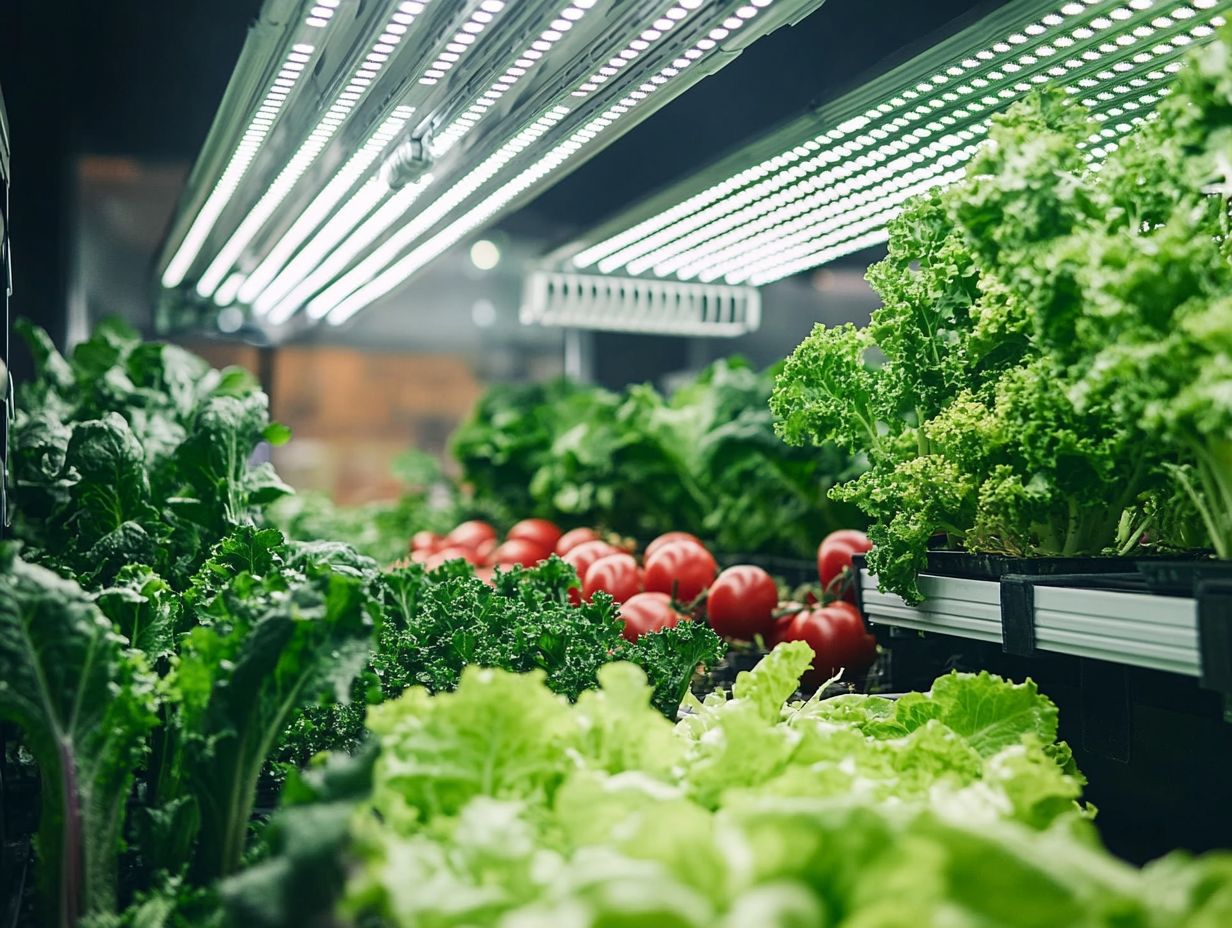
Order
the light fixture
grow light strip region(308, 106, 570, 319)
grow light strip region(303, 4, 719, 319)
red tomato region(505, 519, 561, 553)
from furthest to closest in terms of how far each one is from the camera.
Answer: the light fixture, red tomato region(505, 519, 561, 553), grow light strip region(308, 106, 570, 319), grow light strip region(303, 4, 719, 319)

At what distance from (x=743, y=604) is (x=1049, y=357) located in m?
1.43

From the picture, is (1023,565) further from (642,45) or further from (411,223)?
(411,223)

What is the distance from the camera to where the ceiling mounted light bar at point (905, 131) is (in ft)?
5.99

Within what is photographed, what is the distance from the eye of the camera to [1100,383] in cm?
153

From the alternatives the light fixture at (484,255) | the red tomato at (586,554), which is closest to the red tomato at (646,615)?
the red tomato at (586,554)

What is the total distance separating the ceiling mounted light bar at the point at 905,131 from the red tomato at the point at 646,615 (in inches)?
45.2

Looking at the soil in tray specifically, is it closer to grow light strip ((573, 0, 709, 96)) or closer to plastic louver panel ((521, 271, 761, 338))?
grow light strip ((573, 0, 709, 96))

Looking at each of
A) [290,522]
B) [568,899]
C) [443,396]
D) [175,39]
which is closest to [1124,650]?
[568,899]

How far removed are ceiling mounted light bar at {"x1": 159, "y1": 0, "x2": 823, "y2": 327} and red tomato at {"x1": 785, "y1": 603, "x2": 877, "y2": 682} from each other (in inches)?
Result: 51.6

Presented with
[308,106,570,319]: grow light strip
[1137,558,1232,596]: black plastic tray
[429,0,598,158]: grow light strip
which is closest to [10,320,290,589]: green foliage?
[308,106,570,319]: grow light strip

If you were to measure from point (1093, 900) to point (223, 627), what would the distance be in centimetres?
123

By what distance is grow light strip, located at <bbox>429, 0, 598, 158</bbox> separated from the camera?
6.47 ft

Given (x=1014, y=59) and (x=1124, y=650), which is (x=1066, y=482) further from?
(x=1014, y=59)

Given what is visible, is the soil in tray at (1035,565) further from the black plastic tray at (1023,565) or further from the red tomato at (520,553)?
the red tomato at (520,553)
